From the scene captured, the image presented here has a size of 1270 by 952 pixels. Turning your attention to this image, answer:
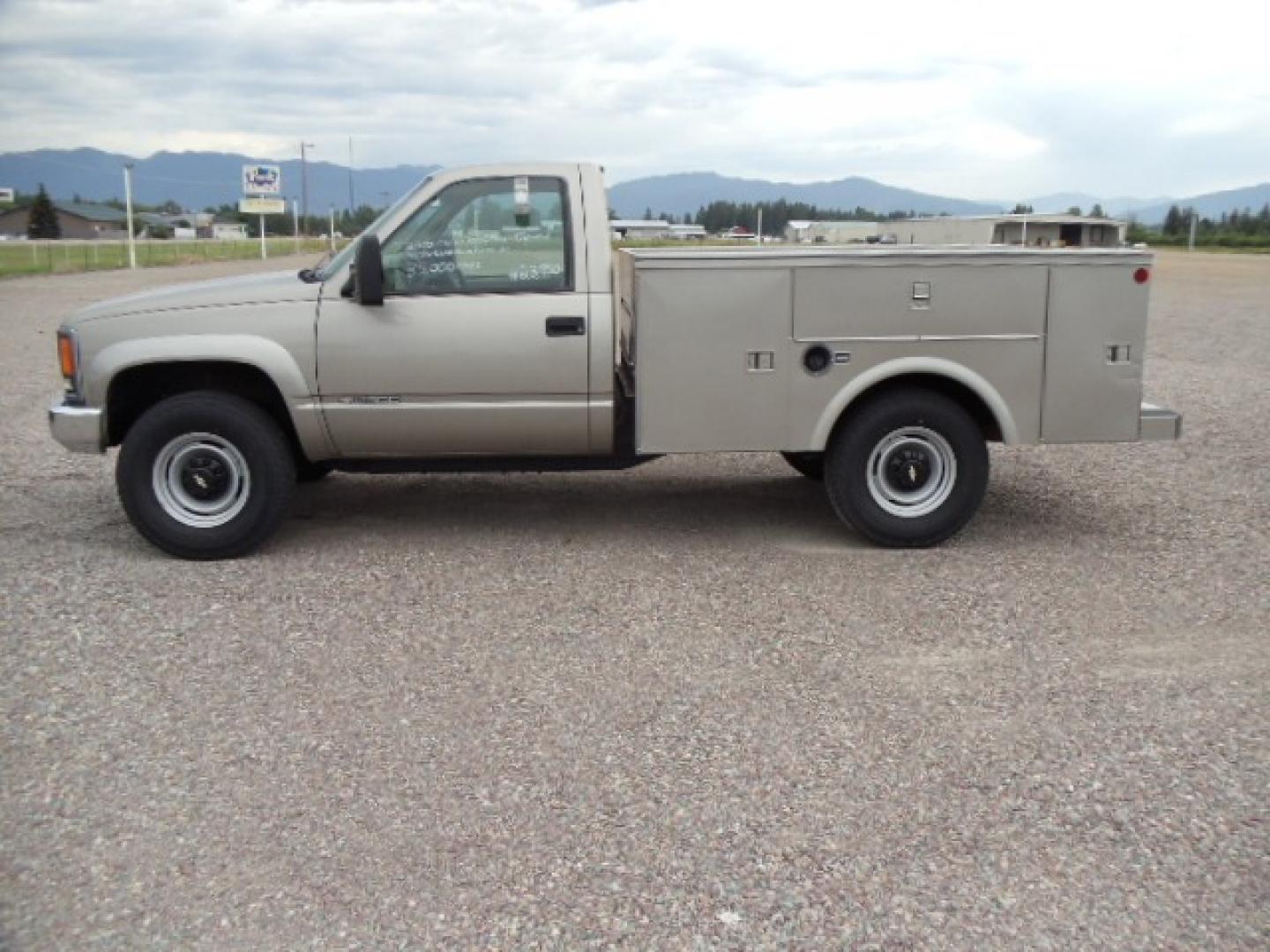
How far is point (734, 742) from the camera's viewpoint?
4.76 m

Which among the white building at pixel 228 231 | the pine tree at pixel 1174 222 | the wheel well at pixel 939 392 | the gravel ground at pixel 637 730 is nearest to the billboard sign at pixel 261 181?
the white building at pixel 228 231

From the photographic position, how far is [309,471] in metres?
8.17

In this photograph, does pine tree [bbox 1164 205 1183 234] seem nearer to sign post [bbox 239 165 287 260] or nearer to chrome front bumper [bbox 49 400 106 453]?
sign post [bbox 239 165 287 260]

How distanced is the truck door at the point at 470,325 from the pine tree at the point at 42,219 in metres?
128

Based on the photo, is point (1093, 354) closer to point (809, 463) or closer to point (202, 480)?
point (809, 463)

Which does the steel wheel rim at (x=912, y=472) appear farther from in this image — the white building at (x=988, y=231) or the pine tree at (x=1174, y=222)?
the pine tree at (x=1174, y=222)

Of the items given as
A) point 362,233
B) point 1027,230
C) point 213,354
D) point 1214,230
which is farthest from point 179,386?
point 1214,230

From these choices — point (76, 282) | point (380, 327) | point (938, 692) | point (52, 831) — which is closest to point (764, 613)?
point (938, 692)

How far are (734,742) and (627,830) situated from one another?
2.56 feet

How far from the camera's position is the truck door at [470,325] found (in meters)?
6.93

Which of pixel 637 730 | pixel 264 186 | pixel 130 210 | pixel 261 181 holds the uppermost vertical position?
pixel 261 181

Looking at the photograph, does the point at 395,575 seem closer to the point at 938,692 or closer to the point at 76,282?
the point at 938,692

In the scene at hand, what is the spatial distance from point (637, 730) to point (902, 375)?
3.11m

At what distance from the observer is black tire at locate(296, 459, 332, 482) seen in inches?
313
